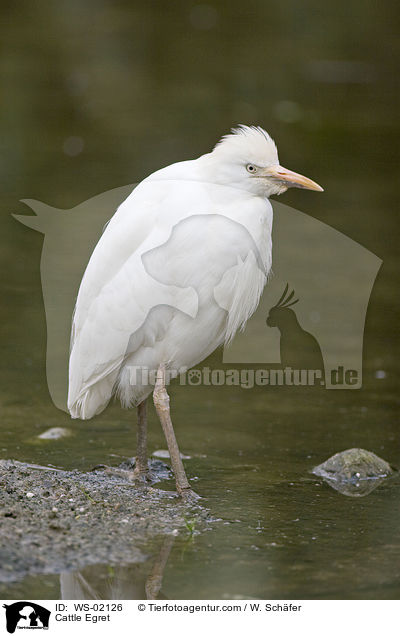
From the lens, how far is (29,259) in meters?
9.69

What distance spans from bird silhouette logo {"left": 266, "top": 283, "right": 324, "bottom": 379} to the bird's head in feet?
8.53

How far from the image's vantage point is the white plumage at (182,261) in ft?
17.3

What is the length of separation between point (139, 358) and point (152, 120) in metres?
8.86

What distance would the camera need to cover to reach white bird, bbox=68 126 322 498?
5.28 m

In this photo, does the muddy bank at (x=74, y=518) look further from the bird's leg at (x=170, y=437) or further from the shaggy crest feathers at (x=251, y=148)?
the shaggy crest feathers at (x=251, y=148)

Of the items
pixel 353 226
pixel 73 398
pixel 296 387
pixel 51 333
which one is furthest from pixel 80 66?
pixel 73 398

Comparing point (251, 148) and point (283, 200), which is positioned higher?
point (283, 200)

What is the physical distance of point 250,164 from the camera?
5328 millimetres

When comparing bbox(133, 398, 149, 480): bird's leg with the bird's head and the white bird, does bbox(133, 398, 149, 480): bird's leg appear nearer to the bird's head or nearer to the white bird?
the white bird

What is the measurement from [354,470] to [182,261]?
5.36 feet
